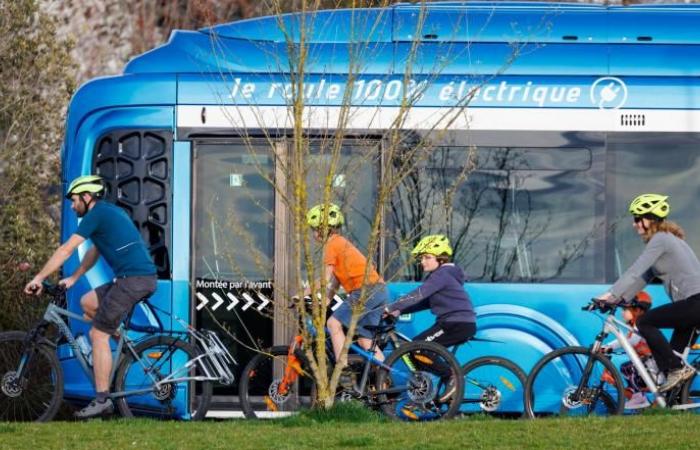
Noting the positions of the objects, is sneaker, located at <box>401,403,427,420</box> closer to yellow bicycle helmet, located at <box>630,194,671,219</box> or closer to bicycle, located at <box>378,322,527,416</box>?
bicycle, located at <box>378,322,527,416</box>

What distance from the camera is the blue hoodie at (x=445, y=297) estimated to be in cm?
1262

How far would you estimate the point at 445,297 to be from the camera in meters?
12.7

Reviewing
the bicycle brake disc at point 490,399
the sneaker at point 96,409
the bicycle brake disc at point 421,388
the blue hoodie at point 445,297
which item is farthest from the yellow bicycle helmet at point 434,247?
the sneaker at point 96,409

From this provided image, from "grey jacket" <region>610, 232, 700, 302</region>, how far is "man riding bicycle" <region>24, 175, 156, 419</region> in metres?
3.55

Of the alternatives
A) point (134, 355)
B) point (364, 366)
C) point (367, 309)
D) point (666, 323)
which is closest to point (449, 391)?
point (364, 366)

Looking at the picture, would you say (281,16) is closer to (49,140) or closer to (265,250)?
(265,250)

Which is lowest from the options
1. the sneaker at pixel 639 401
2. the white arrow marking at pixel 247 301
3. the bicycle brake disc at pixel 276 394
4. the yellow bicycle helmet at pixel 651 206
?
the sneaker at pixel 639 401

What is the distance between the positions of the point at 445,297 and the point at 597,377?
1.32m

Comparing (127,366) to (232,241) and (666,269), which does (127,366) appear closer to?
(232,241)

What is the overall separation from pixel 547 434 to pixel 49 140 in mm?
A: 12599

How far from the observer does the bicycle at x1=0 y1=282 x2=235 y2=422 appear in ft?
41.0

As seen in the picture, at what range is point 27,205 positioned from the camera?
840 inches

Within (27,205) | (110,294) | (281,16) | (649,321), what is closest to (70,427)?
(110,294)

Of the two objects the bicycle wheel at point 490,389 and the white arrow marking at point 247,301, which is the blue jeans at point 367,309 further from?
the white arrow marking at point 247,301
